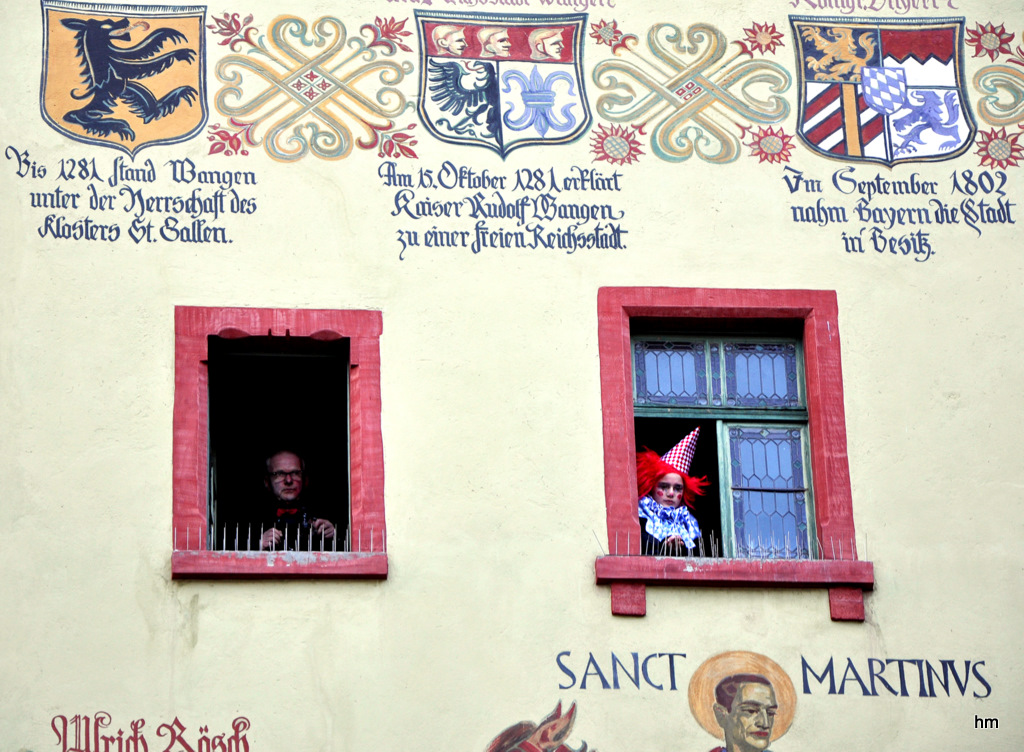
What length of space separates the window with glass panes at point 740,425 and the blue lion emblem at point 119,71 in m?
3.33

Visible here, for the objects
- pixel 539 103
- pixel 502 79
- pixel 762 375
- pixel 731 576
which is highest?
pixel 502 79

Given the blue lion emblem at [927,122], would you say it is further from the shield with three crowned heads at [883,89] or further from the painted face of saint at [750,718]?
the painted face of saint at [750,718]

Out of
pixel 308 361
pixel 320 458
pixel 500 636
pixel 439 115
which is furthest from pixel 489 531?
pixel 320 458

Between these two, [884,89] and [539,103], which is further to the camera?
[884,89]

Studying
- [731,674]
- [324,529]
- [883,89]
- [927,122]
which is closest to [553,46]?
[883,89]

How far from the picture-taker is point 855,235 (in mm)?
14867

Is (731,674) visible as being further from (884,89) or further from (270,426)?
(270,426)

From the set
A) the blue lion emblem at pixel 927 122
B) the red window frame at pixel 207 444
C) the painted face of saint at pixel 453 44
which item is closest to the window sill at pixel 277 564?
the red window frame at pixel 207 444

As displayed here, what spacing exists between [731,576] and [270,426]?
4900mm

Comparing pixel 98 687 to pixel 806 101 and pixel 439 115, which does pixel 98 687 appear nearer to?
pixel 439 115

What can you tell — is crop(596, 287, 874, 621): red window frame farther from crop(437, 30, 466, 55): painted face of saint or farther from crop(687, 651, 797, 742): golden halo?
crop(437, 30, 466, 55): painted face of saint

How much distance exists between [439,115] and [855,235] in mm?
2713

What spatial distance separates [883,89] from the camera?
15297mm

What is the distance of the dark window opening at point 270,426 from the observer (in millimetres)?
14648
